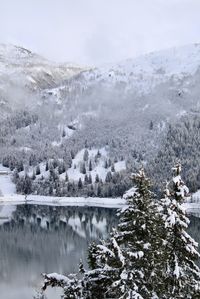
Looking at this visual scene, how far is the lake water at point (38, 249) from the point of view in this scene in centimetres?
9462

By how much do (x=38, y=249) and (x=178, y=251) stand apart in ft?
418

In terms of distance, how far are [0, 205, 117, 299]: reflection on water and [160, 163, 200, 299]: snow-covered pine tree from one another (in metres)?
63.5

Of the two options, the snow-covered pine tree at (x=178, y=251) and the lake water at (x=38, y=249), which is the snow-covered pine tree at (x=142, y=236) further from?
the lake water at (x=38, y=249)

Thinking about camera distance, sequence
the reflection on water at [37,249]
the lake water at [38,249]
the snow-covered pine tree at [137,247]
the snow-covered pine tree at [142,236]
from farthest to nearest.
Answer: the reflection on water at [37,249] < the lake water at [38,249] < the snow-covered pine tree at [142,236] < the snow-covered pine tree at [137,247]

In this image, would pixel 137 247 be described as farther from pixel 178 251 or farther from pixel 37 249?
pixel 37 249

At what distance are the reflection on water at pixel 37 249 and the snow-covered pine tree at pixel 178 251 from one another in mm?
63501

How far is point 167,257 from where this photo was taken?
67.3ft

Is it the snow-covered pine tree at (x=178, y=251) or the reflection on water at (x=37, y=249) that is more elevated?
the snow-covered pine tree at (x=178, y=251)

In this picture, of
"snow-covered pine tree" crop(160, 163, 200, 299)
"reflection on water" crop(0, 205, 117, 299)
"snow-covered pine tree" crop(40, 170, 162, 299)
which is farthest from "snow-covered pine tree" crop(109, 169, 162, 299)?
"reflection on water" crop(0, 205, 117, 299)

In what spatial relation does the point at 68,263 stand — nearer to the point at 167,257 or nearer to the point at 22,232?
the point at 22,232

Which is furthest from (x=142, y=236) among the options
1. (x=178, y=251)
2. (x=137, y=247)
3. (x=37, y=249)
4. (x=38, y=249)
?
(x=37, y=249)

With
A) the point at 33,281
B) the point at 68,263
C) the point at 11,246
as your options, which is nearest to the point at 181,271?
the point at 33,281

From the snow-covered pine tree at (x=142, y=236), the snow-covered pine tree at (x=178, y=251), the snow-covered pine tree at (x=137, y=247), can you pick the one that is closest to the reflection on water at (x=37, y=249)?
the snow-covered pine tree at (x=178, y=251)

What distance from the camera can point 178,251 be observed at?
2089 centimetres
